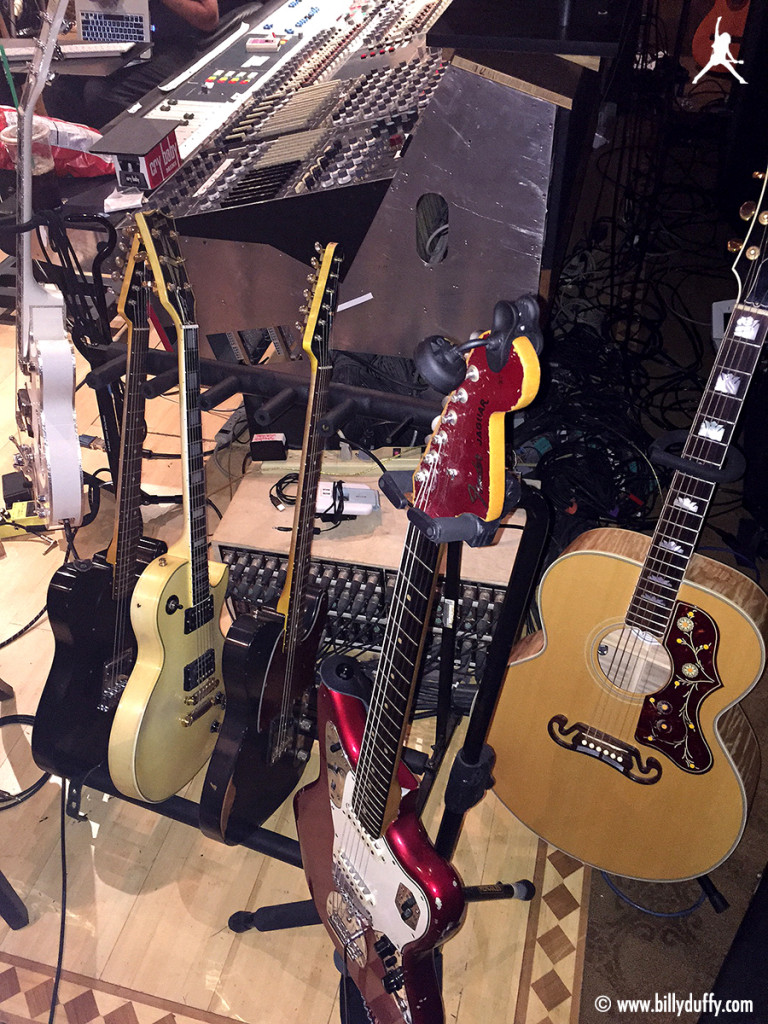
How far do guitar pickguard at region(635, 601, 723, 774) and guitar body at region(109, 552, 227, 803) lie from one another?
95 cm

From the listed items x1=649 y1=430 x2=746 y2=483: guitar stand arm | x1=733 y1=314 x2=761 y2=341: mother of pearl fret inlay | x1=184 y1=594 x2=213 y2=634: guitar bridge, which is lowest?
x1=184 y1=594 x2=213 y2=634: guitar bridge

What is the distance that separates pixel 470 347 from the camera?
0.87 meters

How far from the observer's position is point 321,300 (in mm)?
1426

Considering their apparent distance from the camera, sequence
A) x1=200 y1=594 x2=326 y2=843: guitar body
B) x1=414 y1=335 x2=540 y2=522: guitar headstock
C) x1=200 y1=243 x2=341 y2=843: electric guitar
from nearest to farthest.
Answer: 1. x1=414 y1=335 x2=540 y2=522: guitar headstock
2. x1=200 y1=243 x2=341 y2=843: electric guitar
3. x1=200 y1=594 x2=326 y2=843: guitar body

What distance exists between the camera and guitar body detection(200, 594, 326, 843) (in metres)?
1.60

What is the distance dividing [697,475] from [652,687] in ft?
1.59

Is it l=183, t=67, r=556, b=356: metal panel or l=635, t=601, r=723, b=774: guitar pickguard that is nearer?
l=635, t=601, r=723, b=774: guitar pickguard

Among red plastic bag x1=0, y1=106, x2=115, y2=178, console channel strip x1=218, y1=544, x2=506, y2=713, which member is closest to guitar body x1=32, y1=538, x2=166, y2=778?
console channel strip x1=218, y1=544, x2=506, y2=713

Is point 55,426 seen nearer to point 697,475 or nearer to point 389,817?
point 389,817

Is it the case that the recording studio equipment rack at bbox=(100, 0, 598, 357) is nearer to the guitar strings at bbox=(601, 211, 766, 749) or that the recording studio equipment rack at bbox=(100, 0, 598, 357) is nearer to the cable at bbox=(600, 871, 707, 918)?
the guitar strings at bbox=(601, 211, 766, 749)

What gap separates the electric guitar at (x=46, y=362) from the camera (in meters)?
1.68

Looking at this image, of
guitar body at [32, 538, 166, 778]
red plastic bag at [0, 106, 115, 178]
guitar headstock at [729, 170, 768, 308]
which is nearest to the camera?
guitar headstock at [729, 170, 768, 308]

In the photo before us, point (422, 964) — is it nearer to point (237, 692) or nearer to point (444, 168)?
point (237, 692)

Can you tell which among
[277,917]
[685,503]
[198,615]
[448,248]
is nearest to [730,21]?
[448,248]
